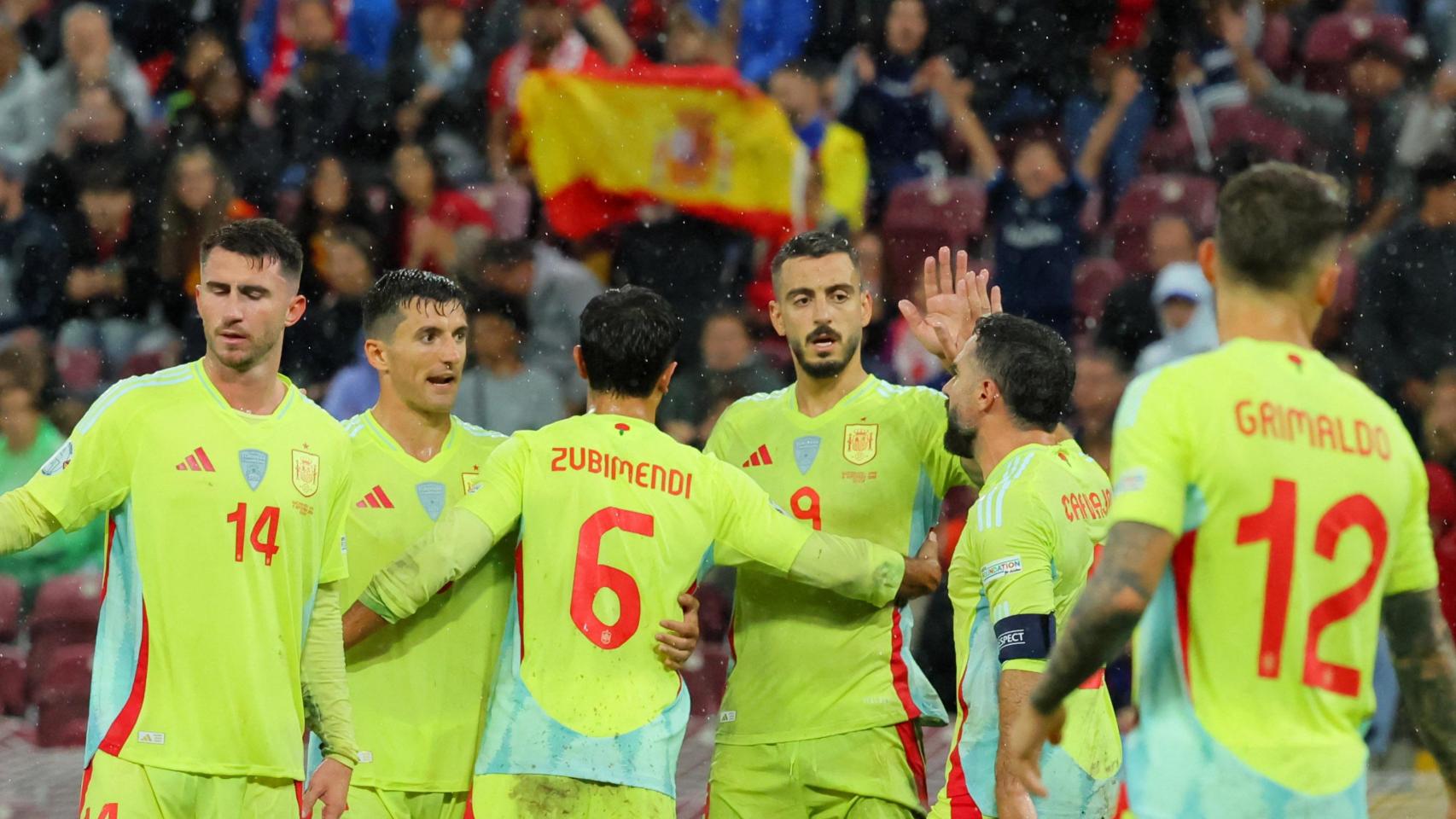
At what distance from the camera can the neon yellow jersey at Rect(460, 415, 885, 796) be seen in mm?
5035

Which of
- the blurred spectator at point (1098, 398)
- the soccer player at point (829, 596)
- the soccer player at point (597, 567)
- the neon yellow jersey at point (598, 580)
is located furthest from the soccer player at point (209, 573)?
the blurred spectator at point (1098, 398)

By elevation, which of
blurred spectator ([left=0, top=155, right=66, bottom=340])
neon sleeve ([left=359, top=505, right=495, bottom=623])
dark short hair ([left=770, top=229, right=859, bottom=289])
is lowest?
neon sleeve ([left=359, top=505, right=495, bottom=623])

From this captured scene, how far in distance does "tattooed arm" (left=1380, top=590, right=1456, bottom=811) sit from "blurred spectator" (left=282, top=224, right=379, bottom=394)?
26.0 ft

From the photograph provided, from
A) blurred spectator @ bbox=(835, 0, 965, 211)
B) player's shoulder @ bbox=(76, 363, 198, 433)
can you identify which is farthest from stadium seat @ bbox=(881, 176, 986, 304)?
player's shoulder @ bbox=(76, 363, 198, 433)

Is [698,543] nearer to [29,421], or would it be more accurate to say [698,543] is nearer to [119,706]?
[119,706]

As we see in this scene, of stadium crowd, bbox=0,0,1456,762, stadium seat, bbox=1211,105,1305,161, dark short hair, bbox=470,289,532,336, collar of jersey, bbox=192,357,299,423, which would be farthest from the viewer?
stadium seat, bbox=1211,105,1305,161

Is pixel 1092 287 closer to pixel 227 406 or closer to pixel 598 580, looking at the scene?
pixel 598 580

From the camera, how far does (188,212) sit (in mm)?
11391

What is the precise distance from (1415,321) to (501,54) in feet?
19.5

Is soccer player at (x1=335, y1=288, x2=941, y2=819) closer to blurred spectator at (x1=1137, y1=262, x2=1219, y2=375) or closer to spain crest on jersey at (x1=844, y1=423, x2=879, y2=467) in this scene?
spain crest on jersey at (x1=844, y1=423, x2=879, y2=467)

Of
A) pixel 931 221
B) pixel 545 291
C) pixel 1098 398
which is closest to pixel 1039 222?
pixel 931 221

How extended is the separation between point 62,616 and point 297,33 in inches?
192

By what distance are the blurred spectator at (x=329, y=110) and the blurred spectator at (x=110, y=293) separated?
1.09 meters

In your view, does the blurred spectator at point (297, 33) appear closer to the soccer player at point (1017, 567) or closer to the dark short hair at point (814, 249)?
the dark short hair at point (814, 249)
